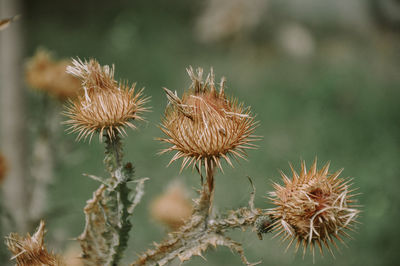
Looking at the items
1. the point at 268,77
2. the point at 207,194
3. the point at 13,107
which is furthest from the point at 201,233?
the point at 268,77

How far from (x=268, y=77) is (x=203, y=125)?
600 centimetres

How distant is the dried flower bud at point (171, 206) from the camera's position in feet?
8.38

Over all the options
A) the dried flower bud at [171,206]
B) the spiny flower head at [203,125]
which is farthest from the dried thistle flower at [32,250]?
the dried flower bud at [171,206]

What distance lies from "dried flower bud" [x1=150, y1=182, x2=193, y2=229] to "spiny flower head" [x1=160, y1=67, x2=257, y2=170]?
3.30 feet

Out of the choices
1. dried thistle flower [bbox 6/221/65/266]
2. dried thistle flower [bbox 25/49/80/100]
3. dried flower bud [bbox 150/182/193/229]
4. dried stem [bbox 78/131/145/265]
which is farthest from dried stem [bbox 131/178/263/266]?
dried thistle flower [bbox 25/49/80/100]

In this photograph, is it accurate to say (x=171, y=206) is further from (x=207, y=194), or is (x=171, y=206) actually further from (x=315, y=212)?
(x=315, y=212)

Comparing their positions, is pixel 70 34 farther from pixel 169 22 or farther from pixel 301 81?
pixel 301 81

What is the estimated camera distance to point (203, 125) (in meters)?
1.56

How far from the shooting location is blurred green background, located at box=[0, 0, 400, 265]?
5.03m

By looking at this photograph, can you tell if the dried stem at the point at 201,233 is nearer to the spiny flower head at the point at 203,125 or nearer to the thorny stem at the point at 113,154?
the spiny flower head at the point at 203,125

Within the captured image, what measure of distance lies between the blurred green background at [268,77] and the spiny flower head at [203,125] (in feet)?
10.3

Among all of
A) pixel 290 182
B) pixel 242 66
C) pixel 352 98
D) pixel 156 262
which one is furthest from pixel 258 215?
pixel 242 66

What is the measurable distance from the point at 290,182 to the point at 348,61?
6222mm

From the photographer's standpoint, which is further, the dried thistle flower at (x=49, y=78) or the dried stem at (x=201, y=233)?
the dried thistle flower at (x=49, y=78)
